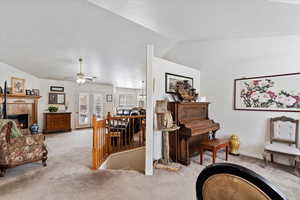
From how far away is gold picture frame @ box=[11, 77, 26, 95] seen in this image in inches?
208

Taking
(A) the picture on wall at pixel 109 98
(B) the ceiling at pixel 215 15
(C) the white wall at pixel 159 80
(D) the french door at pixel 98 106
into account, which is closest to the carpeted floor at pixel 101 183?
(C) the white wall at pixel 159 80

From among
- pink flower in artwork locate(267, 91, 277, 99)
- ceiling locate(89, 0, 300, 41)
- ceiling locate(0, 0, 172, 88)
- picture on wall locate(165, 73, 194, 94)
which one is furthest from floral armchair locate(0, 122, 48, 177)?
pink flower in artwork locate(267, 91, 277, 99)

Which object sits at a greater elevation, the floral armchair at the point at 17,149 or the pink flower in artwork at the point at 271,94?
the pink flower in artwork at the point at 271,94

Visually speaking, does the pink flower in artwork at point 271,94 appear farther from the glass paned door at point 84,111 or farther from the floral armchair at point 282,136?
the glass paned door at point 84,111

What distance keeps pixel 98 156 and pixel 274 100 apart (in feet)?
13.3

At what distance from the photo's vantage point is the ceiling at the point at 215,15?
227 cm

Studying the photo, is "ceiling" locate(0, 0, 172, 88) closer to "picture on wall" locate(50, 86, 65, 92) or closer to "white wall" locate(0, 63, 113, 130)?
"white wall" locate(0, 63, 113, 130)

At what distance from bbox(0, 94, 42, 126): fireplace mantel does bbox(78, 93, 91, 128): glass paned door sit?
1864 millimetres

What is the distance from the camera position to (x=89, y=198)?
2.11m

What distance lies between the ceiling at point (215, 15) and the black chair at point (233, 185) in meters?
2.36

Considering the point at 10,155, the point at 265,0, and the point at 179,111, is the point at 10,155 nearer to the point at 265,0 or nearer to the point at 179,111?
the point at 179,111

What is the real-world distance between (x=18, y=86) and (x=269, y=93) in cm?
775

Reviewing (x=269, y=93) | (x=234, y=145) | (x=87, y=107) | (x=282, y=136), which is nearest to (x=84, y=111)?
(x=87, y=107)

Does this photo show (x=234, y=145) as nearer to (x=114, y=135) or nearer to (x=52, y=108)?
(x=114, y=135)
